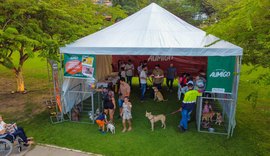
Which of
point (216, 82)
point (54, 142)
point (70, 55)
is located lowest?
point (54, 142)

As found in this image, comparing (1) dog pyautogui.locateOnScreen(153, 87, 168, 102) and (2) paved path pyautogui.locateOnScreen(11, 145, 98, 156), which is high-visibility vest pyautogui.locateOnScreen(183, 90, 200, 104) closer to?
(1) dog pyautogui.locateOnScreen(153, 87, 168, 102)

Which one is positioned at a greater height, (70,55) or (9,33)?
(9,33)

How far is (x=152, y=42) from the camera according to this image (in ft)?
26.9

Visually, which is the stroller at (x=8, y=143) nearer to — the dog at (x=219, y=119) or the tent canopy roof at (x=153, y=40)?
the tent canopy roof at (x=153, y=40)

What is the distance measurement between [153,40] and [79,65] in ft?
9.03

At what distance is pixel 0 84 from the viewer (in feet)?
50.0

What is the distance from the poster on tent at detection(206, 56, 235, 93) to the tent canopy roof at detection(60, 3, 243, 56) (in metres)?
0.27

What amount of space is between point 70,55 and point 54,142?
3.04m

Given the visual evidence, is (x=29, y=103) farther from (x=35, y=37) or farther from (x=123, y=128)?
(x=123, y=128)

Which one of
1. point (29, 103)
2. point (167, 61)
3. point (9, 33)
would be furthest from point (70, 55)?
point (167, 61)

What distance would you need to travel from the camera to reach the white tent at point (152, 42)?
7.55m

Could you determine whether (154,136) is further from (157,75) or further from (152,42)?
(157,75)

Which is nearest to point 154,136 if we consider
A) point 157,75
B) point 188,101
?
point 188,101

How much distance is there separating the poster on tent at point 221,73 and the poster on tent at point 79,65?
3.93 metres
